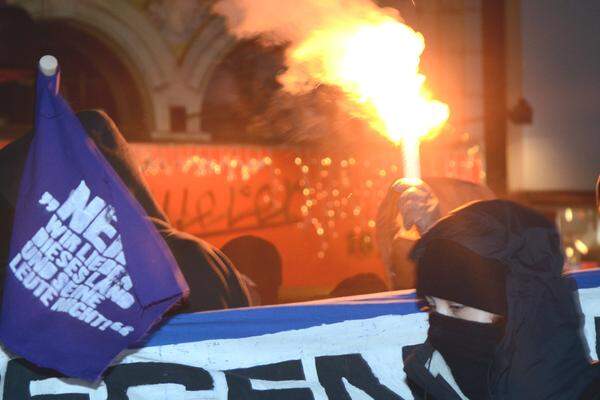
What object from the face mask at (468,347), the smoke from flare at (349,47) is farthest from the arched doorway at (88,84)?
the face mask at (468,347)

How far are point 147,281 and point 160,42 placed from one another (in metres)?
8.70

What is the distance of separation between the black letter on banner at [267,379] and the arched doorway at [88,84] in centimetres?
735

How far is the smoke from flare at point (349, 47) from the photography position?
186 inches

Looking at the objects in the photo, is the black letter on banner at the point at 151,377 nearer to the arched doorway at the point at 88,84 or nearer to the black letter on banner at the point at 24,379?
the black letter on banner at the point at 24,379

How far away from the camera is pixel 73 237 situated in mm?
2592

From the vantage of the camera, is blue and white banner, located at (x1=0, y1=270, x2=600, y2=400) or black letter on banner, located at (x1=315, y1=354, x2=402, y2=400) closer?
blue and white banner, located at (x1=0, y1=270, x2=600, y2=400)

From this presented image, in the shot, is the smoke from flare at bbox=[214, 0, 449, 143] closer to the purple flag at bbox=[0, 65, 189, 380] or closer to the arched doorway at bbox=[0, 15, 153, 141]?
the purple flag at bbox=[0, 65, 189, 380]

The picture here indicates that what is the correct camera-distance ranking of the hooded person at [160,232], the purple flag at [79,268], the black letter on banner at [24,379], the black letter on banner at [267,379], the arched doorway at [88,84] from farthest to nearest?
1. the arched doorway at [88,84]
2. the hooded person at [160,232]
3. the black letter on banner at [267,379]
4. the black letter on banner at [24,379]
5. the purple flag at [79,268]

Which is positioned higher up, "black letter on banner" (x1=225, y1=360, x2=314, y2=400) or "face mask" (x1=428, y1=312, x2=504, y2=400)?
"face mask" (x1=428, y1=312, x2=504, y2=400)

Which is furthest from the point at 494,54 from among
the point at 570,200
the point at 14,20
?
the point at 14,20

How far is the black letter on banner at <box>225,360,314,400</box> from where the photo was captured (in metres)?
2.89

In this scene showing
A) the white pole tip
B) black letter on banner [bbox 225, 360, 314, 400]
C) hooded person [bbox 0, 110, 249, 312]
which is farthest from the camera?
hooded person [bbox 0, 110, 249, 312]

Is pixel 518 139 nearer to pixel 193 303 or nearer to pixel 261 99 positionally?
pixel 261 99

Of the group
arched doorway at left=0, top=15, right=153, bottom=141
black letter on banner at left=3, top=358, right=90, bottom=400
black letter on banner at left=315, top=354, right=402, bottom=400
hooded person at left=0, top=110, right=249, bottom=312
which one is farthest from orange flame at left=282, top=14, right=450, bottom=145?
arched doorway at left=0, top=15, right=153, bottom=141
